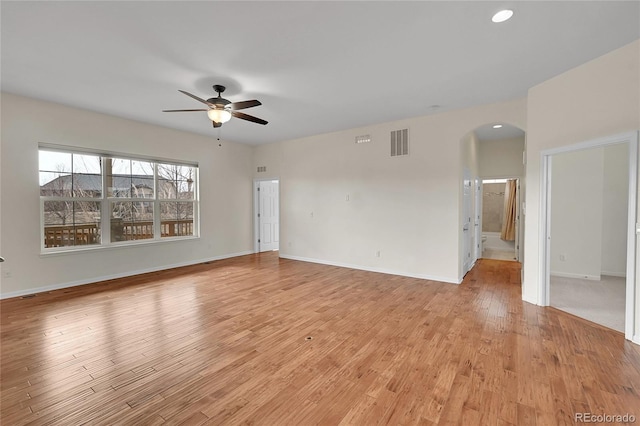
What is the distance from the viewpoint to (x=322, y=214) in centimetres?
649

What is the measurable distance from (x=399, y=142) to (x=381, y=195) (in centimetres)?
109

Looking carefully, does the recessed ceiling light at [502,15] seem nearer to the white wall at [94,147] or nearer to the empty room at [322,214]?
the empty room at [322,214]

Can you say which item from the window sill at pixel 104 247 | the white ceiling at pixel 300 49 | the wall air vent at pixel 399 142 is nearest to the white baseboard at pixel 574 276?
the white ceiling at pixel 300 49

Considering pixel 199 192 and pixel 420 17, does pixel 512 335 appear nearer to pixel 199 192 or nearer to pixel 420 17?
pixel 420 17

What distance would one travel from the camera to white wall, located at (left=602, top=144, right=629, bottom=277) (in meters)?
4.87

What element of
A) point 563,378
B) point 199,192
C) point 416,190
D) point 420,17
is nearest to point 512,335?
point 563,378

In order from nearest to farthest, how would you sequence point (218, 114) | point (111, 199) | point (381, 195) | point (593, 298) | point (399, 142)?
point (218, 114)
point (593, 298)
point (111, 199)
point (399, 142)
point (381, 195)

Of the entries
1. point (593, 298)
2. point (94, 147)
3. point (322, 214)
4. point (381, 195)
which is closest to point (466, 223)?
point (381, 195)

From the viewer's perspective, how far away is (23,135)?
4172 mm

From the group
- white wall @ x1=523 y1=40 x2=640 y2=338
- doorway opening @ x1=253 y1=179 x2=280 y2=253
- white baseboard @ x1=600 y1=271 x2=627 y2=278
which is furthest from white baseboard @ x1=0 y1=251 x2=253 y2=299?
white baseboard @ x1=600 y1=271 x2=627 y2=278

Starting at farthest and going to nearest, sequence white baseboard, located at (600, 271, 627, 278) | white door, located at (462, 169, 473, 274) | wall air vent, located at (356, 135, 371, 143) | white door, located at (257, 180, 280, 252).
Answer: white door, located at (257, 180, 280, 252)
wall air vent, located at (356, 135, 371, 143)
white door, located at (462, 169, 473, 274)
white baseboard, located at (600, 271, 627, 278)

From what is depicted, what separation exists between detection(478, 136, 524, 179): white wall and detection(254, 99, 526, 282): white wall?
1.76 metres

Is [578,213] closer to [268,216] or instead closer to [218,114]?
[218,114]

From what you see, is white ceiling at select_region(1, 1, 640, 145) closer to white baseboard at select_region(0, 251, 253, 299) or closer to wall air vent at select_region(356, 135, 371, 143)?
wall air vent at select_region(356, 135, 371, 143)
